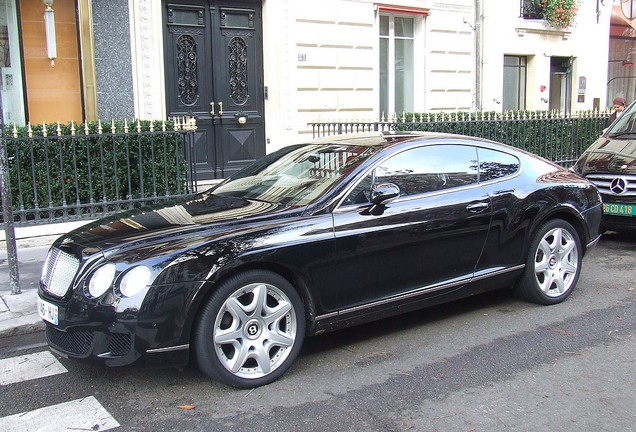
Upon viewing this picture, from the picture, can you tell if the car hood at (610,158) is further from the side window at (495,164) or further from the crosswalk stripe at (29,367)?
the crosswalk stripe at (29,367)

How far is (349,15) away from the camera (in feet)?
42.9

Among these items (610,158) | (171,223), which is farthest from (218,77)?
(171,223)

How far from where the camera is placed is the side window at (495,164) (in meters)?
5.38

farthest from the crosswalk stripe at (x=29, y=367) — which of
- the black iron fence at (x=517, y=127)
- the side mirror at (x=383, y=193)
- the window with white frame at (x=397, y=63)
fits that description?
the window with white frame at (x=397, y=63)

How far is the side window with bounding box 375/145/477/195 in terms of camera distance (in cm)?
486

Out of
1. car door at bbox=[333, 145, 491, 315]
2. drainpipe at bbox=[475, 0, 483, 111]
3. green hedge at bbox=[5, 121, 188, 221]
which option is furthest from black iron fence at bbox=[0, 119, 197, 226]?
drainpipe at bbox=[475, 0, 483, 111]

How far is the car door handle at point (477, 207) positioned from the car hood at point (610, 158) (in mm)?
3518

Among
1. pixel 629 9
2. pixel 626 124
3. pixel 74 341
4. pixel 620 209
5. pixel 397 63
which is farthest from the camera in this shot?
pixel 629 9

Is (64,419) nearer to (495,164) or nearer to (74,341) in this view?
(74,341)

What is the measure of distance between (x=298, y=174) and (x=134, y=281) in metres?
1.76

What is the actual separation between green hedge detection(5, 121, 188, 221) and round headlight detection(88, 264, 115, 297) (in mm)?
4708

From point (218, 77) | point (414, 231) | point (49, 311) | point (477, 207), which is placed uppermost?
point (218, 77)

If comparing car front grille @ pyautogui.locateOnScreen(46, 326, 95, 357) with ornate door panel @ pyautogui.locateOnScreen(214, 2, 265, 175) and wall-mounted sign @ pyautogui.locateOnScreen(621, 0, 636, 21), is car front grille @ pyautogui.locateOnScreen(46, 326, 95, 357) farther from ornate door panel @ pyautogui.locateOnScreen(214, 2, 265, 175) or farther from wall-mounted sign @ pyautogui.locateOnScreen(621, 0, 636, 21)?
wall-mounted sign @ pyautogui.locateOnScreen(621, 0, 636, 21)

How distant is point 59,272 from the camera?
4.14m
